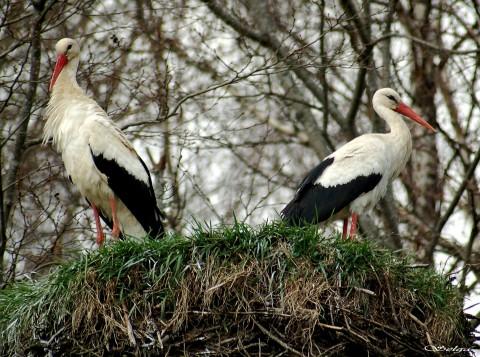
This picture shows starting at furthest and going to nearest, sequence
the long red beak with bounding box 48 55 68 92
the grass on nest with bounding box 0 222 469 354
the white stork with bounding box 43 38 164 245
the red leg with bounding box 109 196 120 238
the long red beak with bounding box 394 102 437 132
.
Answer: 1. the long red beak with bounding box 394 102 437 132
2. the long red beak with bounding box 48 55 68 92
3. the red leg with bounding box 109 196 120 238
4. the white stork with bounding box 43 38 164 245
5. the grass on nest with bounding box 0 222 469 354

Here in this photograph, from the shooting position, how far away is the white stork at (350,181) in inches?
357

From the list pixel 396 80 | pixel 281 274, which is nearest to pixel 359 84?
pixel 396 80

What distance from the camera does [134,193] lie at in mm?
9062

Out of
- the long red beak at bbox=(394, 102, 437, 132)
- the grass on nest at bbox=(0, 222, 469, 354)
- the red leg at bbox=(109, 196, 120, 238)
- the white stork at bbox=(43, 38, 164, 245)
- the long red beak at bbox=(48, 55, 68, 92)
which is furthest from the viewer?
the long red beak at bbox=(394, 102, 437, 132)

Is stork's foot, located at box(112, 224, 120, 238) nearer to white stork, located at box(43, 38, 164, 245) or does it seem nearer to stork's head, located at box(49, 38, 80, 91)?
white stork, located at box(43, 38, 164, 245)

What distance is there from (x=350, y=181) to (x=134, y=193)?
185cm

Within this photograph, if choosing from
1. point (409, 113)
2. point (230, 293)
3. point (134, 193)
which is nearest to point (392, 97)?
point (409, 113)

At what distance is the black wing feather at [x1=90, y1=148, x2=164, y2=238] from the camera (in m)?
8.95

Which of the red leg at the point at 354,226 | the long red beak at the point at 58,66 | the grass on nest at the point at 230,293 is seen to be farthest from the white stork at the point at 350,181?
the long red beak at the point at 58,66

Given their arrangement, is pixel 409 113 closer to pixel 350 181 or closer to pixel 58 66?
pixel 350 181

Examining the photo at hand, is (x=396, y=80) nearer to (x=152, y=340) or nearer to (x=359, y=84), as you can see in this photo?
(x=359, y=84)

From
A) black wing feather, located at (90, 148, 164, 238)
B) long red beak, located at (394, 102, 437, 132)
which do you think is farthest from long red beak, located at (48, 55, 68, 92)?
long red beak, located at (394, 102, 437, 132)

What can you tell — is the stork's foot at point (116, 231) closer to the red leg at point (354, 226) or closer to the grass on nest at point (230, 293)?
the grass on nest at point (230, 293)

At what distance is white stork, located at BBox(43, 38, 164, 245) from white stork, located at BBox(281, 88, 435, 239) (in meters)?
1.23
